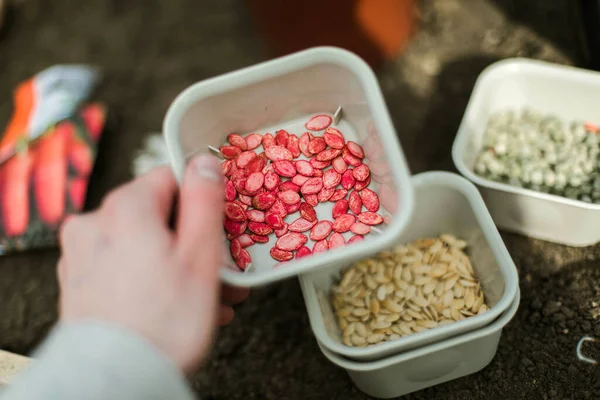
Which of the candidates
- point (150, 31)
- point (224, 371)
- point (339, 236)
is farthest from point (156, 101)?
point (339, 236)

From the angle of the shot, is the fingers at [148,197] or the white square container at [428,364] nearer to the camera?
the fingers at [148,197]

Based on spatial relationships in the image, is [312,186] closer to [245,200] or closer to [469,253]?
[245,200]

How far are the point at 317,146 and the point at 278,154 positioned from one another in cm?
6

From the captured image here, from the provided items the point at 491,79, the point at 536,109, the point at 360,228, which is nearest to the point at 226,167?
the point at 360,228

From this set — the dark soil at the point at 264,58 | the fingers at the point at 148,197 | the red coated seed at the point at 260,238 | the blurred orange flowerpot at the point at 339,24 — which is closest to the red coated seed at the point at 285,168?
the red coated seed at the point at 260,238

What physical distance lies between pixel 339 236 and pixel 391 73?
0.83 metres

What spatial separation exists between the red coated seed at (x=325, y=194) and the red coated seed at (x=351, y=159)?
49 mm

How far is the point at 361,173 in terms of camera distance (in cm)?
87

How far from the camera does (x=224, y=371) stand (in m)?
1.20

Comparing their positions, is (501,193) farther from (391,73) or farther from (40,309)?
(40,309)

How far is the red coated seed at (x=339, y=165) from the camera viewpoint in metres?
0.89

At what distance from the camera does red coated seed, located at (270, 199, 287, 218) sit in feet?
2.83

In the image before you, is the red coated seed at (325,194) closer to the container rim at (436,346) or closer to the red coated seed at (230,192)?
the red coated seed at (230,192)

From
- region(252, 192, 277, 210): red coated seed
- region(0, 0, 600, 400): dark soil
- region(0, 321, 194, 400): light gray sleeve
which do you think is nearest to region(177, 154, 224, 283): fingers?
region(0, 321, 194, 400): light gray sleeve
